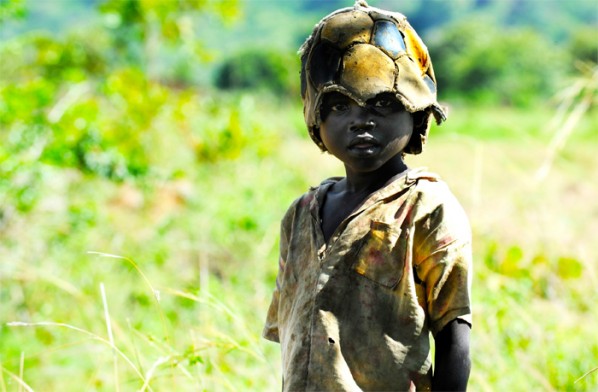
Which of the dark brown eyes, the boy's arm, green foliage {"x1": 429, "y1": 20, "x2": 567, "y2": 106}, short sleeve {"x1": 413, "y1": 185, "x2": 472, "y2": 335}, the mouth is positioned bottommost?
the boy's arm

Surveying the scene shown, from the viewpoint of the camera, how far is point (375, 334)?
1.80m

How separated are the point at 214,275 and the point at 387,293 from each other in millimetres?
4120

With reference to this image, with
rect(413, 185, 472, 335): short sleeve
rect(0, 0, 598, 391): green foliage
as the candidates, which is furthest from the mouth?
rect(0, 0, 598, 391): green foliage

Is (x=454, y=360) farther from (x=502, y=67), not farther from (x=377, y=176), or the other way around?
(x=502, y=67)

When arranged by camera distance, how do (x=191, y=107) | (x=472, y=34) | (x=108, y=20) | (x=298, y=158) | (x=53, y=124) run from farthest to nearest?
(x=472, y=34) < (x=298, y=158) < (x=191, y=107) < (x=108, y=20) < (x=53, y=124)

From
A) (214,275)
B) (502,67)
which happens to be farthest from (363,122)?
(502,67)

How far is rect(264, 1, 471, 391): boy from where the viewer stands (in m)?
1.79

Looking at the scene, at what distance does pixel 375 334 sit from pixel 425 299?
0.45 feet

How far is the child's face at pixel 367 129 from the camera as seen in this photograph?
183 cm

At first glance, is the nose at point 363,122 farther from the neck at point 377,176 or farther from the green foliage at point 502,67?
the green foliage at point 502,67

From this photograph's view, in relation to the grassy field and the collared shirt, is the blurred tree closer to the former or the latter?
the grassy field

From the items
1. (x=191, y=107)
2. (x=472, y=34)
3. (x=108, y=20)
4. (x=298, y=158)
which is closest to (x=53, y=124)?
(x=108, y=20)

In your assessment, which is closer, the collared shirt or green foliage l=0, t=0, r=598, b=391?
the collared shirt

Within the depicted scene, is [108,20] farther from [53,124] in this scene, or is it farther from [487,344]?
[487,344]
